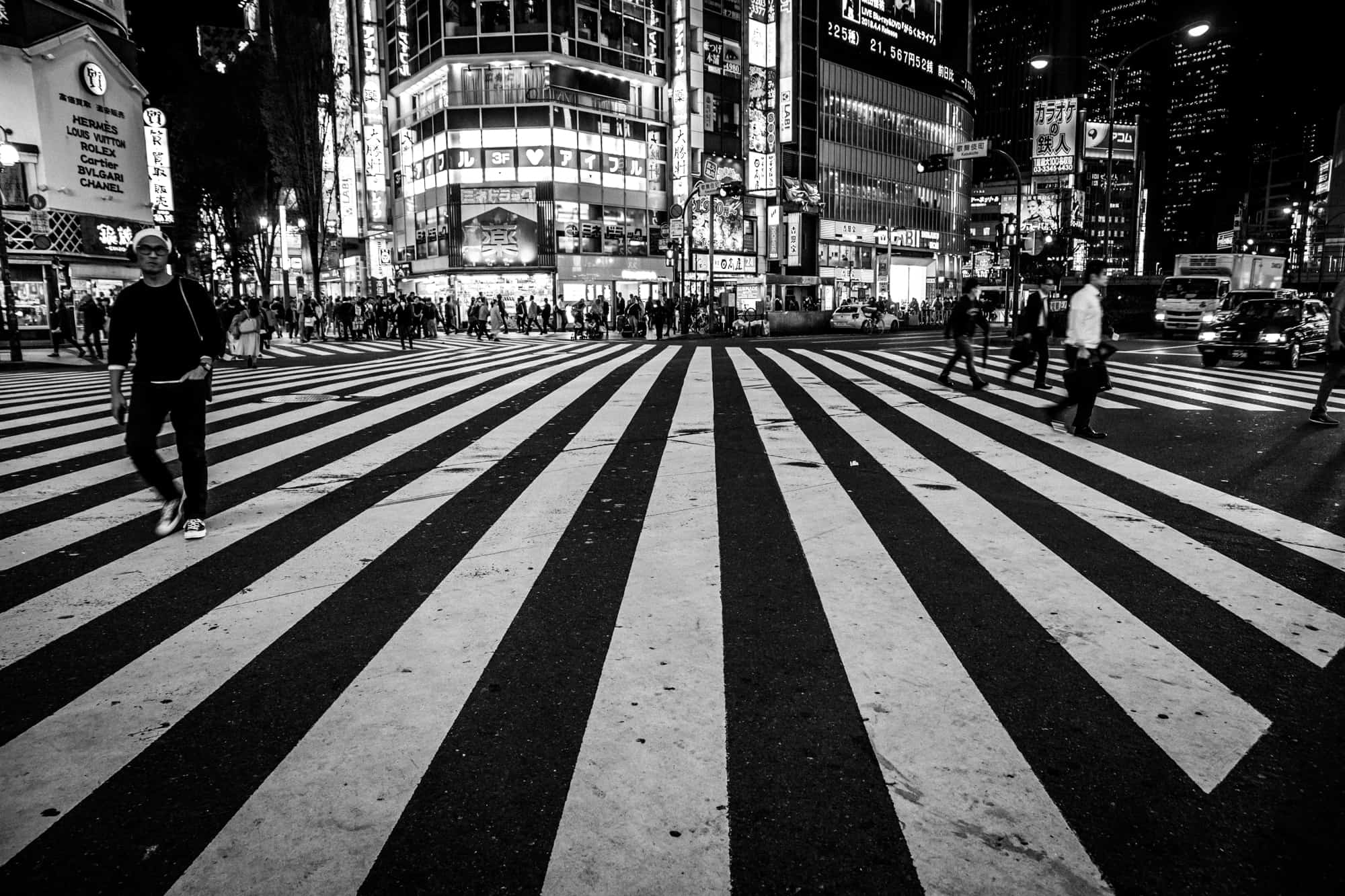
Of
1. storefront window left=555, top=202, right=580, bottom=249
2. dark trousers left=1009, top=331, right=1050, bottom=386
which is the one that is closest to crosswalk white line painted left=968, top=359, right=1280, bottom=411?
dark trousers left=1009, top=331, right=1050, bottom=386

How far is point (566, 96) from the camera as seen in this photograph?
1842 inches

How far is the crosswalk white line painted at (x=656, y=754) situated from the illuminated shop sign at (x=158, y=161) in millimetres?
38777

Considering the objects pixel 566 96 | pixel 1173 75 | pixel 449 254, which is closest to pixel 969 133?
pixel 566 96

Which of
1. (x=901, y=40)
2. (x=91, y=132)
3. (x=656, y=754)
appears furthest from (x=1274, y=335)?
(x=901, y=40)

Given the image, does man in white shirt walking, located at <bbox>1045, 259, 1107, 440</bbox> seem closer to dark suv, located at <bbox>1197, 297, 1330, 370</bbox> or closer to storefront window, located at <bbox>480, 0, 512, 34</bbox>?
dark suv, located at <bbox>1197, 297, 1330, 370</bbox>

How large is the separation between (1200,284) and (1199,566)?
94.7 ft

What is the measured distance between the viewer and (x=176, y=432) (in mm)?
4828

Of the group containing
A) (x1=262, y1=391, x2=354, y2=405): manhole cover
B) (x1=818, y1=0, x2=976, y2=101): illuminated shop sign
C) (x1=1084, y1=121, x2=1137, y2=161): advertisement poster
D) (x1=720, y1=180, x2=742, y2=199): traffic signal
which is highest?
(x1=818, y1=0, x2=976, y2=101): illuminated shop sign

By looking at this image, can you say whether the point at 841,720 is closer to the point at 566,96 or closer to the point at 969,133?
the point at 566,96

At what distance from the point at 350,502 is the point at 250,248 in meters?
47.3

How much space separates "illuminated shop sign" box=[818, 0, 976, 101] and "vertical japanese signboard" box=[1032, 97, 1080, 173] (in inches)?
1378

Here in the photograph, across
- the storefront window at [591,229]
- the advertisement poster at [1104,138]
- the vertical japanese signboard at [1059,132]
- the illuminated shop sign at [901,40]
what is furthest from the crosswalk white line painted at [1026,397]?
the illuminated shop sign at [901,40]

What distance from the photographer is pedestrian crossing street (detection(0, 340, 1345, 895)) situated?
1996 mm

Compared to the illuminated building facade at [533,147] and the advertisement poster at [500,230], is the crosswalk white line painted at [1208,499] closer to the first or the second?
the illuminated building facade at [533,147]
